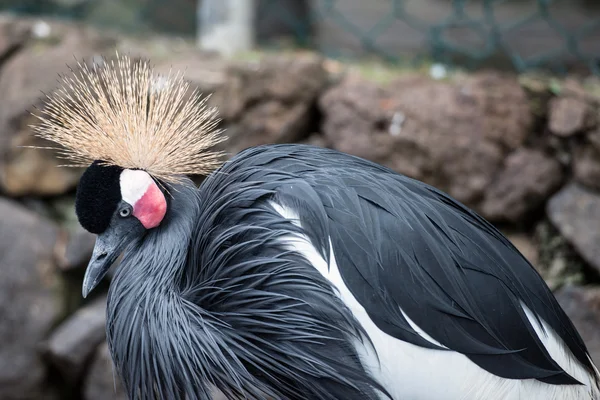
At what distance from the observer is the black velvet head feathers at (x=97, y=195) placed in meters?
1.27

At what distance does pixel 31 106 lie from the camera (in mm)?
2270

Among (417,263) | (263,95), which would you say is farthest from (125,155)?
(263,95)

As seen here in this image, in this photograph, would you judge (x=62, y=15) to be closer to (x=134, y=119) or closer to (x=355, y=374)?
(x=134, y=119)

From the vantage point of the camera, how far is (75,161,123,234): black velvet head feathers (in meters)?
1.27

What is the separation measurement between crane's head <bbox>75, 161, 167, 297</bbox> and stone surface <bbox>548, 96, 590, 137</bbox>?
1247 mm

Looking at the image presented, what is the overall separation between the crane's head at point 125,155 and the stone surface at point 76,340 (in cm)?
102

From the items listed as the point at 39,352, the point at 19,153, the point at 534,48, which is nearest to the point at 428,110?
the point at 534,48

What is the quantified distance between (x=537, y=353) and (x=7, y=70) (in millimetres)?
1880

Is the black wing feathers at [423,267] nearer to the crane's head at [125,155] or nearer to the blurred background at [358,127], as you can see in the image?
the crane's head at [125,155]

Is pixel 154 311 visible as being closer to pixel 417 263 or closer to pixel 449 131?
pixel 417 263

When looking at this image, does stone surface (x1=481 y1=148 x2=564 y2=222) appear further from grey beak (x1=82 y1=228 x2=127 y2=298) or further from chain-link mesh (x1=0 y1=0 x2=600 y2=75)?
grey beak (x1=82 y1=228 x2=127 y2=298)

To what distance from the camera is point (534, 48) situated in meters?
2.71

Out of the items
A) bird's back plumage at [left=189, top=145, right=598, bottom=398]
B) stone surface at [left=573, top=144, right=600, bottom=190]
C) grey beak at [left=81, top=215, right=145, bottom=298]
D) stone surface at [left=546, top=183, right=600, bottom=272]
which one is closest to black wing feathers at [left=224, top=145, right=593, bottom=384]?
bird's back plumage at [left=189, top=145, right=598, bottom=398]

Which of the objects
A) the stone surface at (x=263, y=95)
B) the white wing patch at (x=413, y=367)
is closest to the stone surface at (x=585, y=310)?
the white wing patch at (x=413, y=367)
